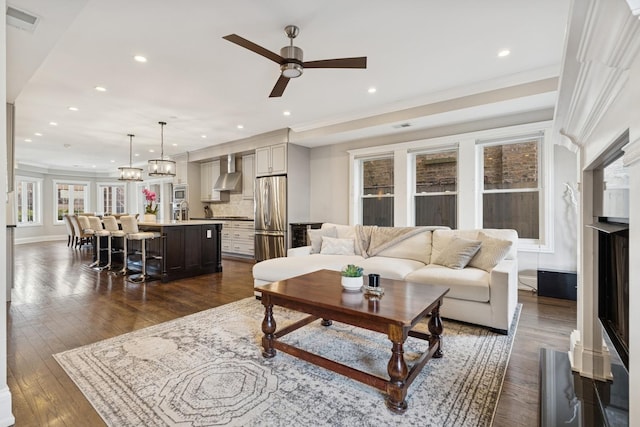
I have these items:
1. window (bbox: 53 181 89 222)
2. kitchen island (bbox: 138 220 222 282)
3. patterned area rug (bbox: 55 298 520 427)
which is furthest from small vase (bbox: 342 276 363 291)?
window (bbox: 53 181 89 222)

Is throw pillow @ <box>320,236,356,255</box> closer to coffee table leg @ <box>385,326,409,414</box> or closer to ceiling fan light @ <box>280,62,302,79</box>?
ceiling fan light @ <box>280,62,302,79</box>

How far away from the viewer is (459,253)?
11.2ft

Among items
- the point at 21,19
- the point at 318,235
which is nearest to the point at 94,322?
the point at 21,19

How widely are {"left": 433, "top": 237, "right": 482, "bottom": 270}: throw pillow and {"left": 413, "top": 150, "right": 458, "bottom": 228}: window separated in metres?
1.65

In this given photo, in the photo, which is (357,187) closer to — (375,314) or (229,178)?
(229,178)

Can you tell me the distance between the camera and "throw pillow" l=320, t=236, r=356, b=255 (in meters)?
4.36

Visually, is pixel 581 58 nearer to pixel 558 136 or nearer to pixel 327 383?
pixel 558 136

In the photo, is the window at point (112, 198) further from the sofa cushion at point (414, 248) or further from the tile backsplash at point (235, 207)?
the sofa cushion at point (414, 248)

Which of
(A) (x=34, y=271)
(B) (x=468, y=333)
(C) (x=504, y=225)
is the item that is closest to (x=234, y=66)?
(B) (x=468, y=333)

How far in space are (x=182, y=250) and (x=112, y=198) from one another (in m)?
9.59

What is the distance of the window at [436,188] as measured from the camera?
16.6ft

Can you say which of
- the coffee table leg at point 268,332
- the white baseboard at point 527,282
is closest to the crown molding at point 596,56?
the coffee table leg at point 268,332

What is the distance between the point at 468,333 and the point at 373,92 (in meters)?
3.18

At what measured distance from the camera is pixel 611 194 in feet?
5.30
